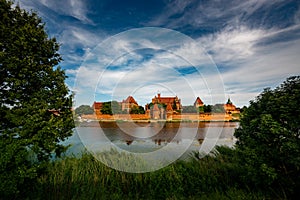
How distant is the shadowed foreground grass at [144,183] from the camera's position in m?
3.45

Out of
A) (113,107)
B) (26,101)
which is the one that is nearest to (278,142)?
(26,101)

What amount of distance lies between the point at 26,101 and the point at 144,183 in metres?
3.29

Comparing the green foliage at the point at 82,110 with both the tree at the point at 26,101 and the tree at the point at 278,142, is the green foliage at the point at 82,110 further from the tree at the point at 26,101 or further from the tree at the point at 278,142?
the tree at the point at 278,142

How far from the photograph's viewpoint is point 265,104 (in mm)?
3184

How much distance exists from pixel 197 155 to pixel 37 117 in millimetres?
4990

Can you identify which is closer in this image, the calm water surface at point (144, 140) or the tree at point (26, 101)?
the tree at point (26, 101)

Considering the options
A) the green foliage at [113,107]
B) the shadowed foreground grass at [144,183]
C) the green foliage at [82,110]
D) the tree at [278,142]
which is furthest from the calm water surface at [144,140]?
the green foliage at [113,107]

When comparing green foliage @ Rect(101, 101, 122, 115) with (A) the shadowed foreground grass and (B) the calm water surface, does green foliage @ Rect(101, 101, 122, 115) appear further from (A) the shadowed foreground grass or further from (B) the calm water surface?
Answer: (A) the shadowed foreground grass

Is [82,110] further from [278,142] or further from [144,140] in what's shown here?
[144,140]

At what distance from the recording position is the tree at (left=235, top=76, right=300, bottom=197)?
2.68m

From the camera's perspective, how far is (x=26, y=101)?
3.52 meters

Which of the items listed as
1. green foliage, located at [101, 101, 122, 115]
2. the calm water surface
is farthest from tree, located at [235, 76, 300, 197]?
green foliage, located at [101, 101, 122, 115]

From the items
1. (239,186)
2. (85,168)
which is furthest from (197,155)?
(85,168)

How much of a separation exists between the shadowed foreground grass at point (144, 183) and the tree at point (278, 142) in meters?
0.54
